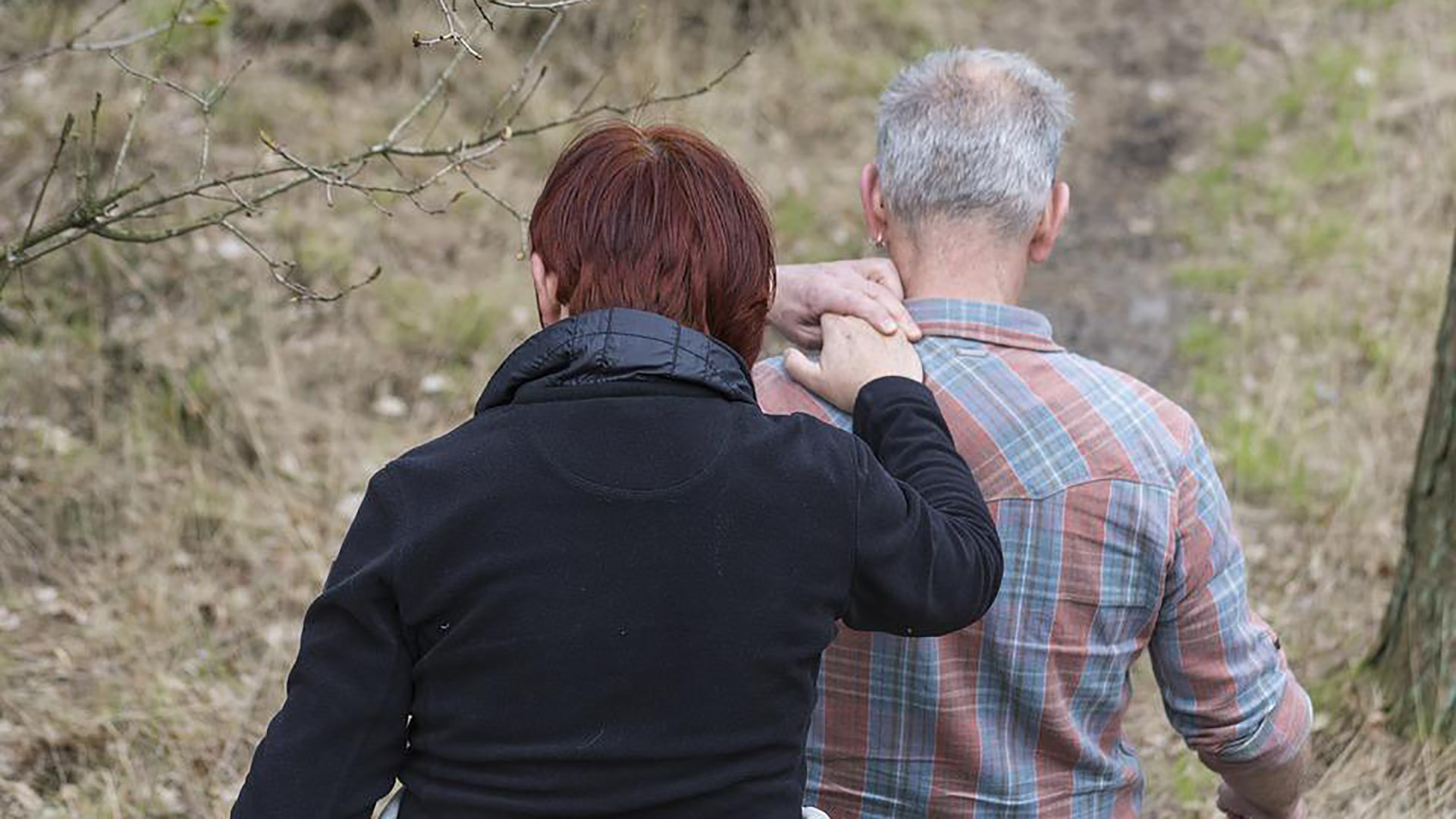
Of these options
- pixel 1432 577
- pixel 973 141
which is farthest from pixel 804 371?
pixel 1432 577

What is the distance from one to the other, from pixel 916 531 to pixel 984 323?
57 centimetres

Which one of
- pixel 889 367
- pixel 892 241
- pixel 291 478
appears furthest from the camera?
pixel 291 478

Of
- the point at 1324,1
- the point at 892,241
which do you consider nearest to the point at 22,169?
the point at 892,241

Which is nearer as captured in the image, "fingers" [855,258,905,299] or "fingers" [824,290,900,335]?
"fingers" [824,290,900,335]

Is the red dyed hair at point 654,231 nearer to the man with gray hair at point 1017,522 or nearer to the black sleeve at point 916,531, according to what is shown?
the black sleeve at point 916,531

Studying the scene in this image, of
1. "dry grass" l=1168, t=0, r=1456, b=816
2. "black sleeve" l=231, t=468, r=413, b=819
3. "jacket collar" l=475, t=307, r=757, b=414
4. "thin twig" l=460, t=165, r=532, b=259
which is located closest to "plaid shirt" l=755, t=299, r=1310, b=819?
"thin twig" l=460, t=165, r=532, b=259

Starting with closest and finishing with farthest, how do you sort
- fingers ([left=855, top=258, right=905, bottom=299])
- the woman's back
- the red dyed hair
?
the woman's back, the red dyed hair, fingers ([left=855, top=258, right=905, bottom=299])

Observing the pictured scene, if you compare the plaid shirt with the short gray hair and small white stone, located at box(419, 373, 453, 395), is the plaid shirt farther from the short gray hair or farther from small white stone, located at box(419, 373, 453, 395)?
small white stone, located at box(419, 373, 453, 395)

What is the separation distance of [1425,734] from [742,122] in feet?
14.5

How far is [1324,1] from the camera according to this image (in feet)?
26.1

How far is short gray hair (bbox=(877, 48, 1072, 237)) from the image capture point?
7.59ft

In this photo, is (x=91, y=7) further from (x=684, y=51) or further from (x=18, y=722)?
(x=18, y=722)

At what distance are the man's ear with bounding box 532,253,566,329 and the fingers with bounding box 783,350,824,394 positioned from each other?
472mm

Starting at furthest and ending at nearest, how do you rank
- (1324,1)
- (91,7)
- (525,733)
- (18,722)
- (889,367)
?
(1324,1) < (91,7) < (18,722) < (889,367) < (525,733)
